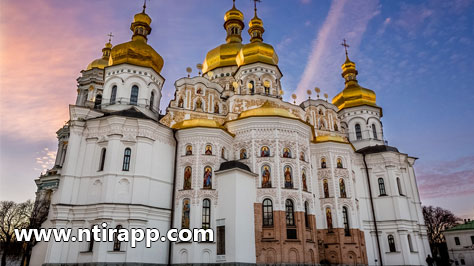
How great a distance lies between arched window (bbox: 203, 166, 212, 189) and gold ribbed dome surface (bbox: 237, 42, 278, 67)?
1115cm

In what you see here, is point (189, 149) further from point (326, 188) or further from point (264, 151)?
point (326, 188)

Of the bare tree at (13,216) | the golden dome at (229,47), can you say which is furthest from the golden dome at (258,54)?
the bare tree at (13,216)

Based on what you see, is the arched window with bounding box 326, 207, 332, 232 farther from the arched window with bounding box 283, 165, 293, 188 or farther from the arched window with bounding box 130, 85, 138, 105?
the arched window with bounding box 130, 85, 138, 105

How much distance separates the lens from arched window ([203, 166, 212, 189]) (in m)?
19.0

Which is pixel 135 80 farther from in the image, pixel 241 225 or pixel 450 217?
pixel 450 217

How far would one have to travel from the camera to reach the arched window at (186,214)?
18.3m

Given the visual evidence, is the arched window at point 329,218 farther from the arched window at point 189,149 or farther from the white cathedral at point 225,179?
the arched window at point 189,149

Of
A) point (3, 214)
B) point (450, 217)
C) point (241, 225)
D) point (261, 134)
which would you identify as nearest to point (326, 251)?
point (241, 225)

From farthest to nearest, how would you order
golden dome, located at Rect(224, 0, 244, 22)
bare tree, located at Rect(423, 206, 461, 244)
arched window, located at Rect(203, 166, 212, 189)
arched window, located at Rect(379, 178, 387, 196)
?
bare tree, located at Rect(423, 206, 461, 244) → golden dome, located at Rect(224, 0, 244, 22) → arched window, located at Rect(379, 178, 387, 196) → arched window, located at Rect(203, 166, 212, 189)

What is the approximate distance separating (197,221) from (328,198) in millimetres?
8863

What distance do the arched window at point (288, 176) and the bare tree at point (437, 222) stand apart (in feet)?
114

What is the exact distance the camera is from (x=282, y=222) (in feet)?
59.9

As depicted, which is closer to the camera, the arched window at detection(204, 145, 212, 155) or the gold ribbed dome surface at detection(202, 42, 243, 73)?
the arched window at detection(204, 145, 212, 155)

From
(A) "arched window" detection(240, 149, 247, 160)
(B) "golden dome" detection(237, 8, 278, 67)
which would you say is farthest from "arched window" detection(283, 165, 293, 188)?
(B) "golden dome" detection(237, 8, 278, 67)
